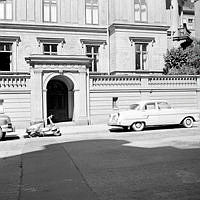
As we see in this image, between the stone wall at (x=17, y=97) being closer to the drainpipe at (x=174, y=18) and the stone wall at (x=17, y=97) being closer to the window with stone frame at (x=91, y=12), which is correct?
the window with stone frame at (x=91, y=12)

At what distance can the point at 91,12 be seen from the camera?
3059 cm

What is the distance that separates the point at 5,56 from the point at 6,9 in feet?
13.6

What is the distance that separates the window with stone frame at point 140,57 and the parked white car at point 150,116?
36.8 feet

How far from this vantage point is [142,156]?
984 centimetres

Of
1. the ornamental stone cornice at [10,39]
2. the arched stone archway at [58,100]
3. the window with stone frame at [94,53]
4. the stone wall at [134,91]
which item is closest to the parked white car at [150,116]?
the stone wall at [134,91]

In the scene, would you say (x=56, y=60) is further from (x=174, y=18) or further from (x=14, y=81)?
(x=174, y=18)

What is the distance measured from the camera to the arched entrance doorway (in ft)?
82.8

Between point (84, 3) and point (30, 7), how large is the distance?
503 cm

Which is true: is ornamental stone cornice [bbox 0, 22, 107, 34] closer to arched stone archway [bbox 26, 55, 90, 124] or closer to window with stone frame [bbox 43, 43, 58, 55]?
window with stone frame [bbox 43, 43, 58, 55]

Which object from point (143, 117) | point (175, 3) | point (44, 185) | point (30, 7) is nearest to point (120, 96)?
point (143, 117)

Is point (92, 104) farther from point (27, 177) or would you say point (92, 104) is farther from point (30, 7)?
point (27, 177)

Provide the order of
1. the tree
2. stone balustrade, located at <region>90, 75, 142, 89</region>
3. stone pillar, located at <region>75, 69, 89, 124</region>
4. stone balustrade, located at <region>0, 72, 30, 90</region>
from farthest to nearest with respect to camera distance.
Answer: the tree, stone balustrade, located at <region>90, 75, 142, 89</region>, stone pillar, located at <region>75, 69, 89, 124</region>, stone balustrade, located at <region>0, 72, 30, 90</region>

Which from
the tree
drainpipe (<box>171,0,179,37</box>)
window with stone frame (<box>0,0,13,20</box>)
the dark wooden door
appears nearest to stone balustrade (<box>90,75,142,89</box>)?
the dark wooden door

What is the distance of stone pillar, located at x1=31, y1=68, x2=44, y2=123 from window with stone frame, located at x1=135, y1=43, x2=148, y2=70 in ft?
37.3
